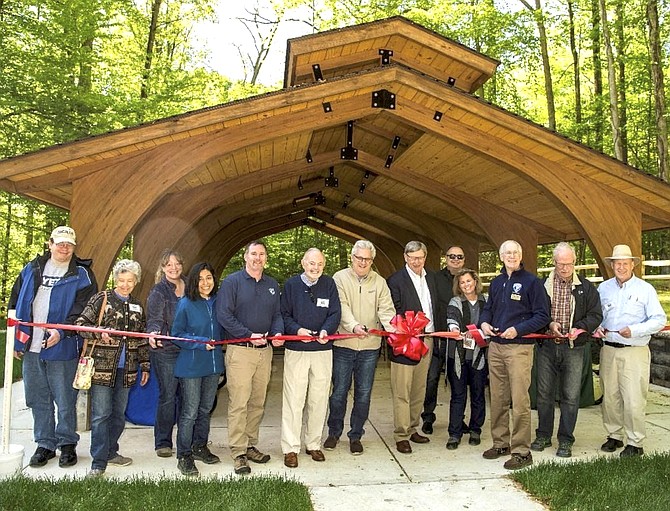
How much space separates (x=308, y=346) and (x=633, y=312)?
103 inches

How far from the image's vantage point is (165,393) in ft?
15.6

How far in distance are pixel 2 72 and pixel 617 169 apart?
38.9ft

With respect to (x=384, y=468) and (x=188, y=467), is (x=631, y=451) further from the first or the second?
(x=188, y=467)

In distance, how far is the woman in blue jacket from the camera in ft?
14.8

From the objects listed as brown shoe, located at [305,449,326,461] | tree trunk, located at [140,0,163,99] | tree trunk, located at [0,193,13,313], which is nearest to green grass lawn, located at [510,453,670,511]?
brown shoe, located at [305,449,326,461]

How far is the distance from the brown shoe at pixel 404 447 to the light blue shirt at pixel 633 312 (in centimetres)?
187

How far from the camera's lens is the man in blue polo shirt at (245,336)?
4535 mm

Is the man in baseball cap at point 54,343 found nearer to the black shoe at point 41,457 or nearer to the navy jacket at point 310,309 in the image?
the black shoe at point 41,457

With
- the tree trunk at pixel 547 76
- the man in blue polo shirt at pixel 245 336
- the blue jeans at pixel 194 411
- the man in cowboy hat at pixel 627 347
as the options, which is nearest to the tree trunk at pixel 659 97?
the tree trunk at pixel 547 76

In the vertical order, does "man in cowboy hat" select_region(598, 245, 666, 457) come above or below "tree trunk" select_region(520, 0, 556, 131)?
below

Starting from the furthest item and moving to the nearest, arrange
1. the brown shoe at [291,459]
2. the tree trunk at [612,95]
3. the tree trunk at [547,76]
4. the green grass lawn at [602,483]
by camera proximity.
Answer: the tree trunk at [547,76], the tree trunk at [612,95], the brown shoe at [291,459], the green grass lawn at [602,483]

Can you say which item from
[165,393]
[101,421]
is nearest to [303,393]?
[165,393]

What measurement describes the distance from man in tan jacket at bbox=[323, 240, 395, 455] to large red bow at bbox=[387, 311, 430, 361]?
13 cm

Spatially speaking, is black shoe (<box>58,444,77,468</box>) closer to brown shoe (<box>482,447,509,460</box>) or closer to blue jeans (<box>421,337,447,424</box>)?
blue jeans (<box>421,337,447,424</box>)
